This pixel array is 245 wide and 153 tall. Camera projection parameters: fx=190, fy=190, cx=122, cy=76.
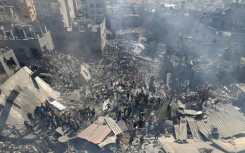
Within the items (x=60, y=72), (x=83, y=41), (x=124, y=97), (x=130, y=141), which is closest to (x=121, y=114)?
(x=124, y=97)

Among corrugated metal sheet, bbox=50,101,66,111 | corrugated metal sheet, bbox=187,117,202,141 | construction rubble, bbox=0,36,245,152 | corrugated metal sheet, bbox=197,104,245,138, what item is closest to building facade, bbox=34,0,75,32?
construction rubble, bbox=0,36,245,152

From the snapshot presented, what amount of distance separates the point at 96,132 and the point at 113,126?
1.77 m

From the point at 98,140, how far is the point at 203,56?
21644 mm

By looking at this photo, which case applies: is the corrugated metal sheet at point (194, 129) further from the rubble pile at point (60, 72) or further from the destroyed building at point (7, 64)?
the destroyed building at point (7, 64)

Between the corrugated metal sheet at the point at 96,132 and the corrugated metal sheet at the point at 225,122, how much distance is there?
8.99 meters

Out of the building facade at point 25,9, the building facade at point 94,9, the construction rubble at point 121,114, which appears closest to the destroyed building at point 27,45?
the construction rubble at point 121,114

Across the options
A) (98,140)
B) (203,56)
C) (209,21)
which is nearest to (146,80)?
(203,56)

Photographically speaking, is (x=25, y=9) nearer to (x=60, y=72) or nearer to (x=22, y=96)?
(x=60, y=72)

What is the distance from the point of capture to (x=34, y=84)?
2208cm

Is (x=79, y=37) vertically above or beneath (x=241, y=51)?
above

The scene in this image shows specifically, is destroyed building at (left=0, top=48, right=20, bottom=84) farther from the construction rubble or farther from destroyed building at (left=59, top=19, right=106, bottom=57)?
destroyed building at (left=59, top=19, right=106, bottom=57)

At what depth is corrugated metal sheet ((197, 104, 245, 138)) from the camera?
57.8 feet

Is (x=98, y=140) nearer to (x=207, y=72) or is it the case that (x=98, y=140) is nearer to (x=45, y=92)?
(x=45, y=92)

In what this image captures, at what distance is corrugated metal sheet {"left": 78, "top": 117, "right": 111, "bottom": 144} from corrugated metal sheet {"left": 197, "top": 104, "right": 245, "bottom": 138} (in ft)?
29.5
